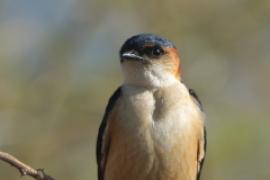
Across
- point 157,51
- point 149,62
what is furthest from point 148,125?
point 157,51

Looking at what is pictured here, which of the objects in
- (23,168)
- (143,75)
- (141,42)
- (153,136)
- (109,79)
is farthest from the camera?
(109,79)

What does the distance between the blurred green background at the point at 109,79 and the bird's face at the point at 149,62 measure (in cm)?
340

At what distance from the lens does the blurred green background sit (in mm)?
11445

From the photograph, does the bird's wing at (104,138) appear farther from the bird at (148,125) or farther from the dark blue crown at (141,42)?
the dark blue crown at (141,42)

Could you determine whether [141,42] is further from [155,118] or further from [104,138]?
[104,138]

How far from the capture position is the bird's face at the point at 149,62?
7598mm

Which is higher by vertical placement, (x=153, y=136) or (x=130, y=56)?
(x=130, y=56)

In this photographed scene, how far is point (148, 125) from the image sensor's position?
750 cm

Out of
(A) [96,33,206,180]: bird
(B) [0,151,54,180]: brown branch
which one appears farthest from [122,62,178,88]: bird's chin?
(B) [0,151,54,180]: brown branch

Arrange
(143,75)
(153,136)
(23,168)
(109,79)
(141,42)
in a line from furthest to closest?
(109,79) → (141,42) → (143,75) → (153,136) → (23,168)

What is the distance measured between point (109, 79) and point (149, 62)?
13.4 ft

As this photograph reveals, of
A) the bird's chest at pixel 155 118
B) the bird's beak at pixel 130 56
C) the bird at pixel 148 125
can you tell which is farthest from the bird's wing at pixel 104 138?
the bird's beak at pixel 130 56

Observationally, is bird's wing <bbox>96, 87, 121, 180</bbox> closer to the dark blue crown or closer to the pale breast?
the pale breast

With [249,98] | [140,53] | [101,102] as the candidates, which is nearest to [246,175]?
[249,98]
